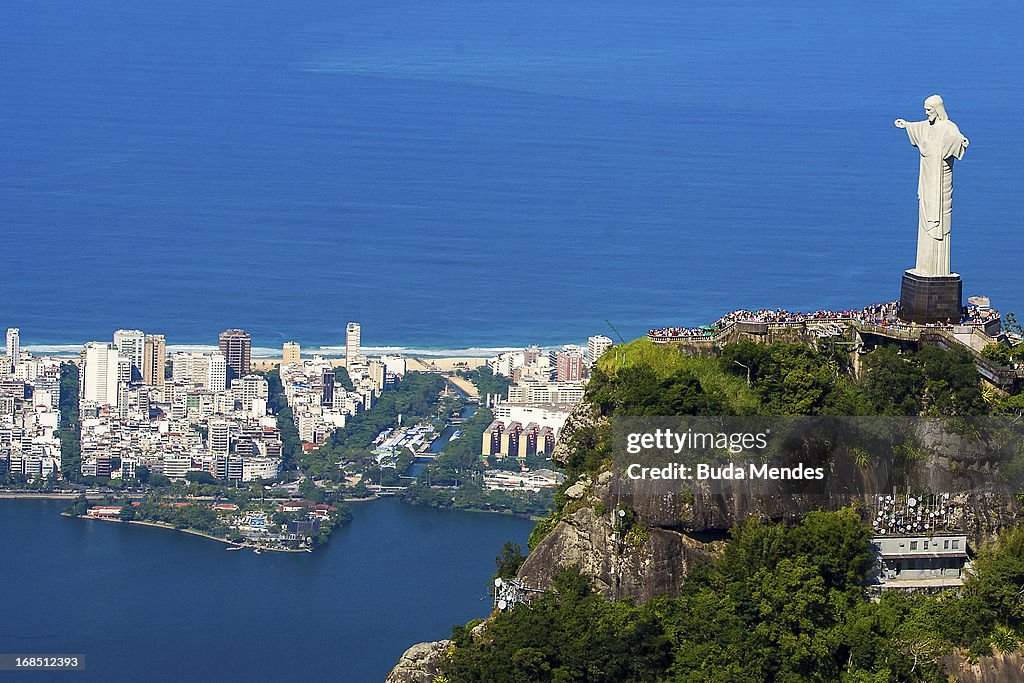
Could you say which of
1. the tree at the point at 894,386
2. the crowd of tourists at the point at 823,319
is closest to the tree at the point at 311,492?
the crowd of tourists at the point at 823,319

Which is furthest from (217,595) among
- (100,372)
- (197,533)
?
(100,372)

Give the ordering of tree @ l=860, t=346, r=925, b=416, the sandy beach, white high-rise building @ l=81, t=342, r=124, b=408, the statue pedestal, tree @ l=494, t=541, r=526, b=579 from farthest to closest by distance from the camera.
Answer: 1. the sandy beach
2. white high-rise building @ l=81, t=342, r=124, b=408
3. the statue pedestal
4. tree @ l=494, t=541, r=526, b=579
5. tree @ l=860, t=346, r=925, b=416

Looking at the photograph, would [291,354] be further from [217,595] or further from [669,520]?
[669,520]

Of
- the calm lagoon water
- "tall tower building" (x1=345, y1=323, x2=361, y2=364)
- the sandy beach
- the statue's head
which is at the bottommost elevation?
the calm lagoon water

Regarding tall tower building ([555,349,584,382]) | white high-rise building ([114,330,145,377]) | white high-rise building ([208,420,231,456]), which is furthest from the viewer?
white high-rise building ([114,330,145,377])

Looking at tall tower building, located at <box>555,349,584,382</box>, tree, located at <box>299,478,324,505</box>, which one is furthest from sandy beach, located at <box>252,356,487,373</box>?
tree, located at <box>299,478,324,505</box>

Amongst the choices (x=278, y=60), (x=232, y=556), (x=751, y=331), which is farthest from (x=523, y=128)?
(x=751, y=331)

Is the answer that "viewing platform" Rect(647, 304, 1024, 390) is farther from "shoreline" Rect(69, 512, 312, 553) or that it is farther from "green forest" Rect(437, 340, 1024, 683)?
"shoreline" Rect(69, 512, 312, 553)
